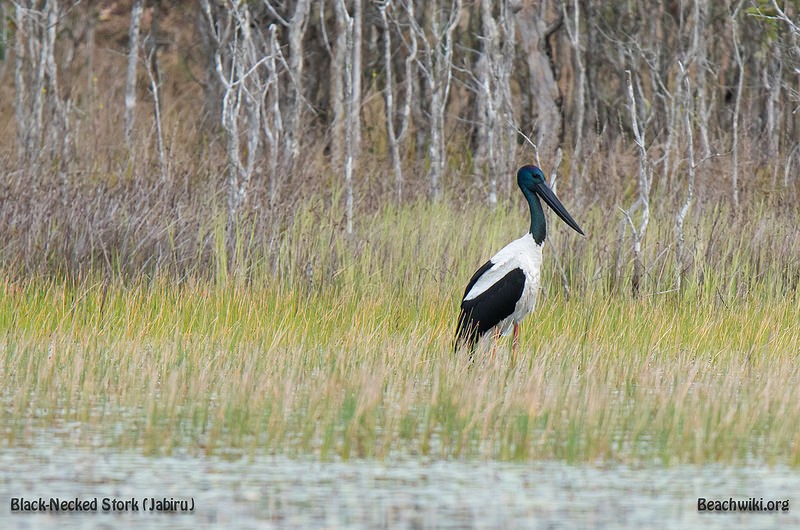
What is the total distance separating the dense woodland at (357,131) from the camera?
9.08 metres

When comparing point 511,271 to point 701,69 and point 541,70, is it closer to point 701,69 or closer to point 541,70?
point 701,69

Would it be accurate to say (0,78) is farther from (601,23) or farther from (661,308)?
(661,308)

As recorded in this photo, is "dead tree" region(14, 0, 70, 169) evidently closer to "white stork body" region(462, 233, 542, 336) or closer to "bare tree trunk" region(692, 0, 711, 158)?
"white stork body" region(462, 233, 542, 336)

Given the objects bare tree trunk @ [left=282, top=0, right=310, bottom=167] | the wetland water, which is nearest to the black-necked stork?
the wetland water

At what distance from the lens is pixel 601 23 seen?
16.8 meters

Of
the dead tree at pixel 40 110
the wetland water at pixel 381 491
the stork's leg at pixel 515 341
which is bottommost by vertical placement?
the stork's leg at pixel 515 341

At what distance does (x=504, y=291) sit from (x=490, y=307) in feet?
0.37

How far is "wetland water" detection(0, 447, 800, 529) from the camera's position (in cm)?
401

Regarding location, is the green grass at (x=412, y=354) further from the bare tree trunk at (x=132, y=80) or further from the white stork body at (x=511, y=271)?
the bare tree trunk at (x=132, y=80)

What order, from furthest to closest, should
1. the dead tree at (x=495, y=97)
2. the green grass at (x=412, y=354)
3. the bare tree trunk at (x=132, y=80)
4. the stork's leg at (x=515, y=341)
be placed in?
the bare tree trunk at (x=132, y=80)
the dead tree at (x=495, y=97)
the stork's leg at (x=515, y=341)
the green grass at (x=412, y=354)

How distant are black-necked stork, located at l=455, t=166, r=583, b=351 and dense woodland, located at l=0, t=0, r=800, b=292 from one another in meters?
0.64

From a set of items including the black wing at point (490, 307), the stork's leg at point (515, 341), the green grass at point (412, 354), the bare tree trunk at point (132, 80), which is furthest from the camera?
the bare tree trunk at point (132, 80)

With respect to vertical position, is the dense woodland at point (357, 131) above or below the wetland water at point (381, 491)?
above

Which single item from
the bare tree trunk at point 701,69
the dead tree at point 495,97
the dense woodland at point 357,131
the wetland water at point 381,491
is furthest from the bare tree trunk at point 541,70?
the wetland water at point 381,491
